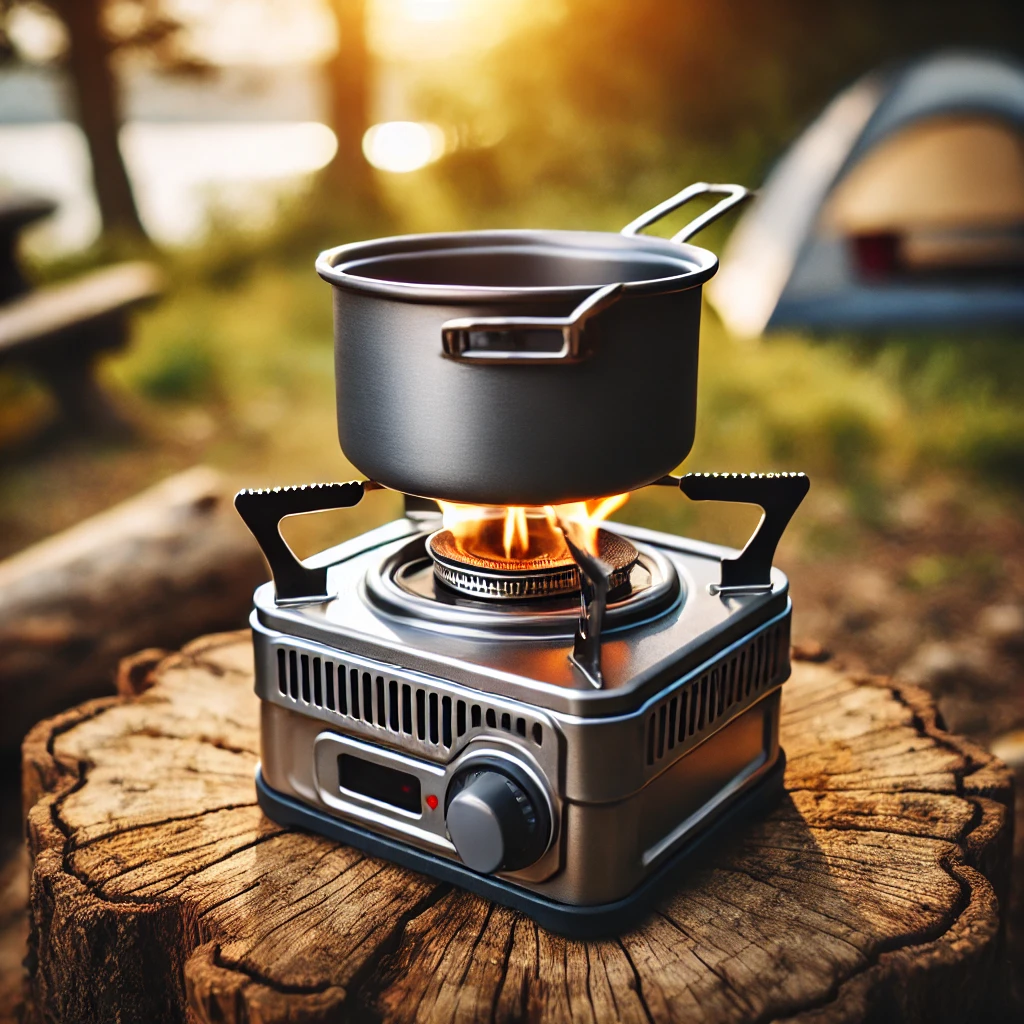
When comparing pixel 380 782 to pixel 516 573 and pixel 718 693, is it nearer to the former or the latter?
pixel 516 573

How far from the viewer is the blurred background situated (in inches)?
167

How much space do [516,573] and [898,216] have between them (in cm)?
545

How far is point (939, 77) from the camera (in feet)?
19.0

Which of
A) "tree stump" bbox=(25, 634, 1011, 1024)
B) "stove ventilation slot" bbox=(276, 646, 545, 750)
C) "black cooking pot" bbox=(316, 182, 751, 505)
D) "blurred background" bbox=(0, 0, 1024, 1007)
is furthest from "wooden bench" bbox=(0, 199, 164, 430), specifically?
"black cooking pot" bbox=(316, 182, 751, 505)

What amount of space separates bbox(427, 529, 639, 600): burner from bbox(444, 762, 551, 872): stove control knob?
24 cm

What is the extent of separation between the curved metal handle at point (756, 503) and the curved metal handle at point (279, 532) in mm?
446

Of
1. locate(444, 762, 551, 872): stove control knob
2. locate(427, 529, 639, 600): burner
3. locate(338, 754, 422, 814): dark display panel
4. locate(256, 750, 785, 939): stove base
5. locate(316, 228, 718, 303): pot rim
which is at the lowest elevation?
locate(256, 750, 785, 939): stove base

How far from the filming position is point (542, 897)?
4.64 feet

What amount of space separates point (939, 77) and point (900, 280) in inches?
38.9

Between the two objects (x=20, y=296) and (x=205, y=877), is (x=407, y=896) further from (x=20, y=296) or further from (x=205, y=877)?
(x=20, y=296)

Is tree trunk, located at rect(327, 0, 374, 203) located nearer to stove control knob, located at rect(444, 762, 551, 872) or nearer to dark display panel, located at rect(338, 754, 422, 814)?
dark display panel, located at rect(338, 754, 422, 814)

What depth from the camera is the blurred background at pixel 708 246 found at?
425 centimetres

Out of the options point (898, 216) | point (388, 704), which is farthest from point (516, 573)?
point (898, 216)

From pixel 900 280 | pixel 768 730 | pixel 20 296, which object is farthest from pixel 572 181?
pixel 768 730
